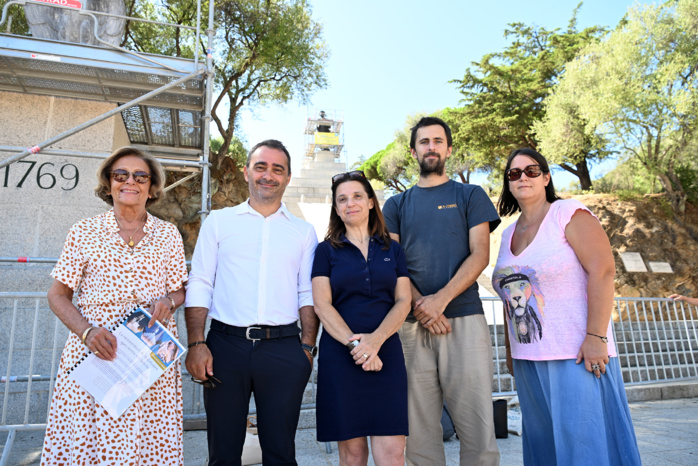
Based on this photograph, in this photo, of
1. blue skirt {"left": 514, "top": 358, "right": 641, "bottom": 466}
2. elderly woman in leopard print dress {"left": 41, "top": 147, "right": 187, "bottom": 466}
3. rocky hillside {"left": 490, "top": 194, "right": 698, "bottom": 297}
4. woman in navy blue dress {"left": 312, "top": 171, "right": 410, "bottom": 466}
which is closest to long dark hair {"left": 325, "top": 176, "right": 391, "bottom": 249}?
woman in navy blue dress {"left": 312, "top": 171, "right": 410, "bottom": 466}

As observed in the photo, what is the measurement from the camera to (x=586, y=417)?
6.81 ft

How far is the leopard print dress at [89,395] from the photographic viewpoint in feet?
6.66

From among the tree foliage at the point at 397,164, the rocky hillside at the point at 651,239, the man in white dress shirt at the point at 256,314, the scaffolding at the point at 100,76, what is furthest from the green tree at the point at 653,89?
the tree foliage at the point at 397,164

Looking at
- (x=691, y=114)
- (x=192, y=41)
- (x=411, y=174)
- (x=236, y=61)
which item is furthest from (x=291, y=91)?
(x=411, y=174)

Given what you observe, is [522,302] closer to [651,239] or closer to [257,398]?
[257,398]

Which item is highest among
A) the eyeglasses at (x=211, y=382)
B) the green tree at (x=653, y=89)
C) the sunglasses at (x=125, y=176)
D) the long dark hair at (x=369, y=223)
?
the green tree at (x=653, y=89)

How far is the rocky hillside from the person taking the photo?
1394cm

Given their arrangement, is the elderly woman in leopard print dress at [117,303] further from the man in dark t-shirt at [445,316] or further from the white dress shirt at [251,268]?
the man in dark t-shirt at [445,316]

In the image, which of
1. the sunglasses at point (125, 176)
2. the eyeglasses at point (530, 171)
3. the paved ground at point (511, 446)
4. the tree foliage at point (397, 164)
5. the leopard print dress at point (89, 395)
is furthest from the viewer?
the tree foliage at point (397, 164)

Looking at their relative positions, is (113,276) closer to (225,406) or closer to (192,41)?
(225,406)

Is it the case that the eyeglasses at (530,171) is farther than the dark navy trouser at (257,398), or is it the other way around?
the eyeglasses at (530,171)

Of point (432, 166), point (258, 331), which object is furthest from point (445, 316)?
point (258, 331)

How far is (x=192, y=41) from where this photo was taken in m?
16.3

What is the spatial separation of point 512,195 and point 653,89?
51.2ft
